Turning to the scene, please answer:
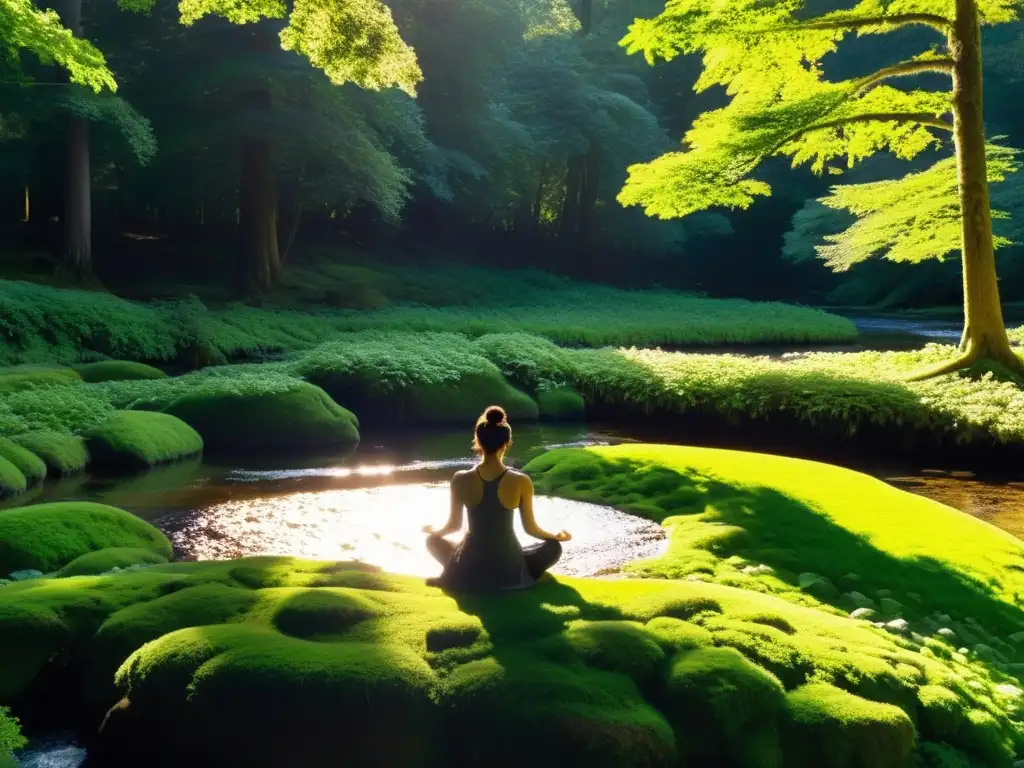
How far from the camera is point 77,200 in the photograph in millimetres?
24750

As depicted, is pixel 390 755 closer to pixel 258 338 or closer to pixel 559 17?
pixel 258 338

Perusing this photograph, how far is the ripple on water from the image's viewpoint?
7773 mm

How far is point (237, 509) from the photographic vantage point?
9555 millimetres

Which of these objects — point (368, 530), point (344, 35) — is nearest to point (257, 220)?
point (344, 35)

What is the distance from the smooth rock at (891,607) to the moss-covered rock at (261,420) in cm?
865

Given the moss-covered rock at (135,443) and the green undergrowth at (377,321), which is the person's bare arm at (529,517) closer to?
the moss-covered rock at (135,443)

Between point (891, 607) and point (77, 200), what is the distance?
23.4 metres

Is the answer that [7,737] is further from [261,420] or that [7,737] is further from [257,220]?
[257,220]

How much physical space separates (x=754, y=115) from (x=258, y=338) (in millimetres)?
11706

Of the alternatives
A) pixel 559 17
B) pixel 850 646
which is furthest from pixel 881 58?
pixel 850 646

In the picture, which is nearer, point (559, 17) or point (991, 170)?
point (991, 170)

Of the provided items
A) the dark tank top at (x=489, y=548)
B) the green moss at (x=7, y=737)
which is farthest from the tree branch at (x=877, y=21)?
the green moss at (x=7, y=737)

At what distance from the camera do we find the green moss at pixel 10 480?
982 cm

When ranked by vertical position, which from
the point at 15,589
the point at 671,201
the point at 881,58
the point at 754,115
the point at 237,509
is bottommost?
the point at 237,509
